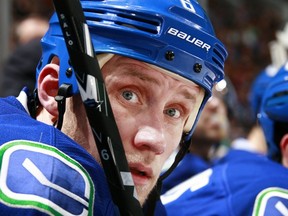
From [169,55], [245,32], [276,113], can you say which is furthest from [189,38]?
[245,32]

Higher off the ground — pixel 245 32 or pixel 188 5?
pixel 188 5

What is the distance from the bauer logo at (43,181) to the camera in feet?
4.25

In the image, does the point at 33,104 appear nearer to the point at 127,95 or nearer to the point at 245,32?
the point at 127,95

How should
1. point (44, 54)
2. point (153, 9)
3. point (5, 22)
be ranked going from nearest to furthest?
1. point (153, 9)
2. point (44, 54)
3. point (5, 22)

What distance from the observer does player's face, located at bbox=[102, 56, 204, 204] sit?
4.91 feet

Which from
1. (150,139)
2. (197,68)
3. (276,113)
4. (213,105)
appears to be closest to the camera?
(150,139)

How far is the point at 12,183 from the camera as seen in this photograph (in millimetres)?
1308

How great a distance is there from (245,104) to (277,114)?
257 inches

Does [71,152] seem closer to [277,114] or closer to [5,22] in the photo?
[277,114]

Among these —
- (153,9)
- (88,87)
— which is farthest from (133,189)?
(153,9)

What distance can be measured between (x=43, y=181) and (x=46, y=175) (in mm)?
13

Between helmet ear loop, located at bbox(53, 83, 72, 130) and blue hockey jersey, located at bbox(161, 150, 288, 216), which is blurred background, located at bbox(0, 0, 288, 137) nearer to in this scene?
blue hockey jersey, located at bbox(161, 150, 288, 216)

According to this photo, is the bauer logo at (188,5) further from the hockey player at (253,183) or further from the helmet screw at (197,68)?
the hockey player at (253,183)

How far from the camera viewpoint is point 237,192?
2139mm
